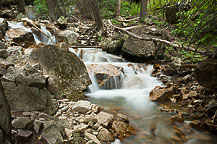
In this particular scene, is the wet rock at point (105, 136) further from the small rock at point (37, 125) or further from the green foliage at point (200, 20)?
the green foliage at point (200, 20)

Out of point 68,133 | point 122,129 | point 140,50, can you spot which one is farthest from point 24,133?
point 140,50

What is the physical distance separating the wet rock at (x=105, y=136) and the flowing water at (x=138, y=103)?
17cm

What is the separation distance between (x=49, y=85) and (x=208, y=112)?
162 inches

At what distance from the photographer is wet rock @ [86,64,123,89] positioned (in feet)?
21.0

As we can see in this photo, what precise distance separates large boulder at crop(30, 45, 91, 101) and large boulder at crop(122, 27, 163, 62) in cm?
424

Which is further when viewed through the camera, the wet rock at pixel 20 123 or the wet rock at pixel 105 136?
the wet rock at pixel 105 136

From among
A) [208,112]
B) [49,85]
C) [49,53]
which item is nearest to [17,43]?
[49,53]

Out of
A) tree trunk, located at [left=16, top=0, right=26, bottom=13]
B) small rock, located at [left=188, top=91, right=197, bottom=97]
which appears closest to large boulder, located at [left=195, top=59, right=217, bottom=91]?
small rock, located at [left=188, top=91, right=197, bottom=97]

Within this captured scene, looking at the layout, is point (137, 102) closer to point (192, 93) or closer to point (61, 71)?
point (192, 93)

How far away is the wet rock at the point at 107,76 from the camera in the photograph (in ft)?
21.0

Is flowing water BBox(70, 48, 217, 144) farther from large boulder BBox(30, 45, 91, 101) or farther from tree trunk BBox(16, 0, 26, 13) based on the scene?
tree trunk BBox(16, 0, 26, 13)

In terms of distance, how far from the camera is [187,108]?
4906mm

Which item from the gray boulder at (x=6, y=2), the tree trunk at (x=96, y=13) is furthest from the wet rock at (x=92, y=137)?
the gray boulder at (x=6, y=2)

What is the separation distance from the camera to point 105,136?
3.23m
